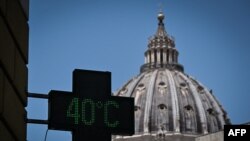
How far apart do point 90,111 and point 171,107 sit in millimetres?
125009

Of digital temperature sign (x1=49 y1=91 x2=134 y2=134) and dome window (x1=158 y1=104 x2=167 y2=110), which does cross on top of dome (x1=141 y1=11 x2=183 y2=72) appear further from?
digital temperature sign (x1=49 y1=91 x2=134 y2=134)

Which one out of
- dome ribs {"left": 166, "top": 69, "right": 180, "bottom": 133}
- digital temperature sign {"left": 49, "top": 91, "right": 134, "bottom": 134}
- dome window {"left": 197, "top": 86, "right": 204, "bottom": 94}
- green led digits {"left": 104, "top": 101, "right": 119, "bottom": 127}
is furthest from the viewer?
dome window {"left": 197, "top": 86, "right": 204, "bottom": 94}

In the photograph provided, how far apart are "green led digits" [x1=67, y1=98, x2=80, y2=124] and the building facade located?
90 centimetres

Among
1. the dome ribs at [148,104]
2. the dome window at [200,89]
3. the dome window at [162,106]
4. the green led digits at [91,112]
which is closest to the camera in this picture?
the green led digits at [91,112]

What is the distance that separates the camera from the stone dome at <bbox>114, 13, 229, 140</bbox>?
137625 mm

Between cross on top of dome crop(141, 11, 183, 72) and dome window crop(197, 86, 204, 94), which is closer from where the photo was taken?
dome window crop(197, 86, 204, 94)

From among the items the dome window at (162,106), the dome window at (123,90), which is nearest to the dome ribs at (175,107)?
the dome window at (162,106)

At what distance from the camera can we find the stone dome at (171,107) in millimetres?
137625

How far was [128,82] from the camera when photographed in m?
150

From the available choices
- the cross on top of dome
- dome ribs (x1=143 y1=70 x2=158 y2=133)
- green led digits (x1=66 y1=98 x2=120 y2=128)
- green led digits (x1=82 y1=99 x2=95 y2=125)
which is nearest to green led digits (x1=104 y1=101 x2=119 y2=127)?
green led digits (x1=66 y1=98 x2=120 y2=128)

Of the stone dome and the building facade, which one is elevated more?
A: the stone dome

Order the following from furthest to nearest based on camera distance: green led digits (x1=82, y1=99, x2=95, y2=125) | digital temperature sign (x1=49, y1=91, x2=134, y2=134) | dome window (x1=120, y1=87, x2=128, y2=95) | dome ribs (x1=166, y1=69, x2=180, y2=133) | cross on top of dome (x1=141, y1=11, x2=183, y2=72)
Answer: cross on top of dome (x1=141, y1=11, x2=183, y2=72) < dome window (x1=120, y1=87, x2=128, y2=95) < dome ribs (x1=166, y1=69, x2=180, y2=133) < green led digits (x1=82, y1=99, x2=95, y2=125) < digital temperature sign (x1=49, y1=91, x2=134, y2=134)

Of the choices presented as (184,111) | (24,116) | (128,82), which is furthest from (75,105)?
(128,82)

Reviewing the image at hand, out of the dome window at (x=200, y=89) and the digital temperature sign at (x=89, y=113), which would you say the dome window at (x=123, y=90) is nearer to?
the dome window at (x=200, y=89)
